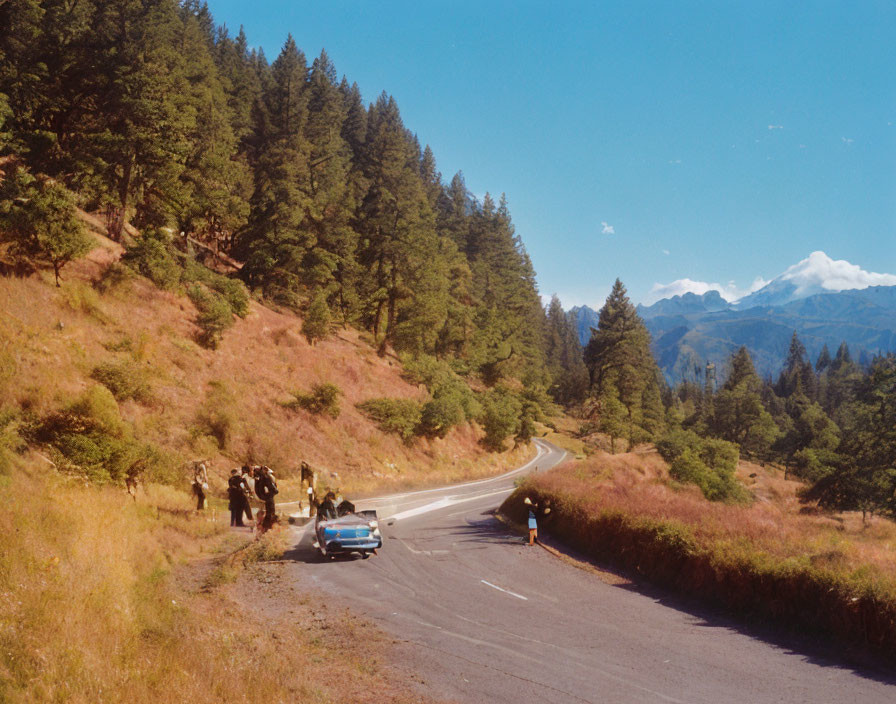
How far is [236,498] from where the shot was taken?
16.1 meters

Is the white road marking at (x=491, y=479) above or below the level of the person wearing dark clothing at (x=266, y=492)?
below

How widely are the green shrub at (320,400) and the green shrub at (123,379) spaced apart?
28.9ft

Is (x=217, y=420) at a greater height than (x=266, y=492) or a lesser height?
greater

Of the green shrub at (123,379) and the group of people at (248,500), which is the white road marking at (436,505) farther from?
the green shrub at (123,379)

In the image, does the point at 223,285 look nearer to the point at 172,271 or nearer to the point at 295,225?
the point at 172,271

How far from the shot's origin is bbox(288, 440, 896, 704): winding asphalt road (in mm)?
7523

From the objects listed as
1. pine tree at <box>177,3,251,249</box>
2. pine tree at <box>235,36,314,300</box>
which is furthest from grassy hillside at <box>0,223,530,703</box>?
pine tree at <box>177,3,251,249</box>

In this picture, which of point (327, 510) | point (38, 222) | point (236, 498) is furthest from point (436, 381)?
point (38, 222)

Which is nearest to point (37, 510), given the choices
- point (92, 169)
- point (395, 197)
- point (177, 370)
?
point (177, 370)

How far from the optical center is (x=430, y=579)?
12.9 meters

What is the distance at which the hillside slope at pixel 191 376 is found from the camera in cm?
1893

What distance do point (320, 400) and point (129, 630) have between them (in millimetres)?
23394

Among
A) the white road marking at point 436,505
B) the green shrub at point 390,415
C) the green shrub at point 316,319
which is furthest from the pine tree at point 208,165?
the white road marking at point 436,505

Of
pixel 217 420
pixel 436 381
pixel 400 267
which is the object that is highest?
pixel 400 267
